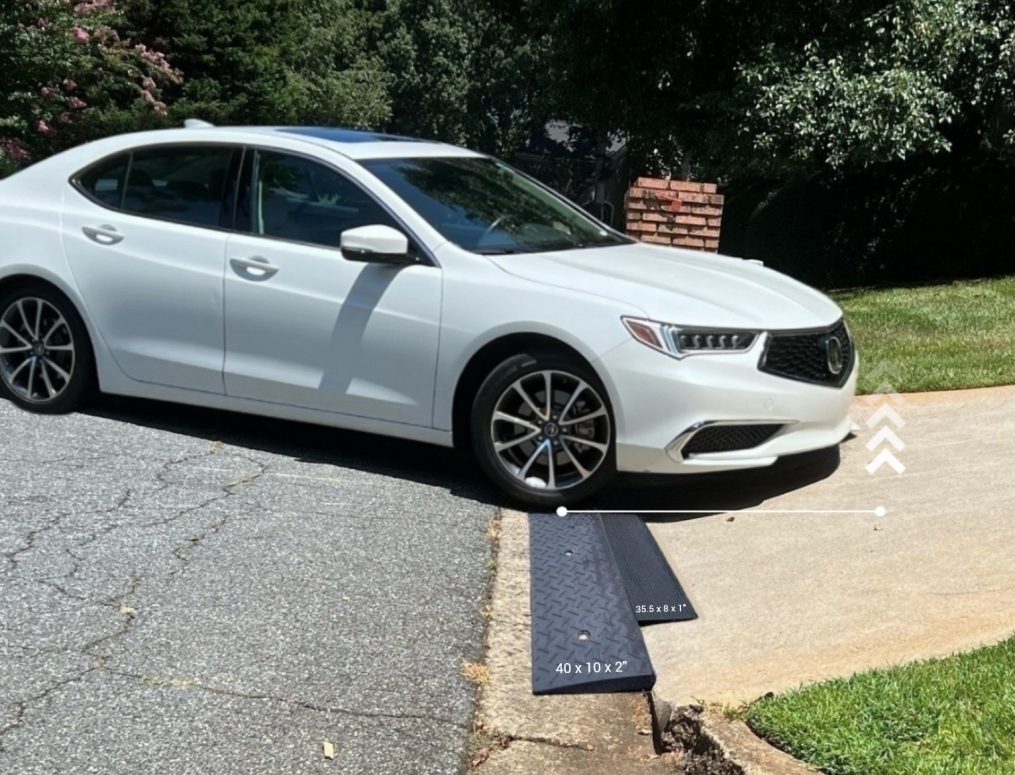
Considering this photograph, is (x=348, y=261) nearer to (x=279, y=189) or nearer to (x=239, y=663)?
(x=279, y=189)

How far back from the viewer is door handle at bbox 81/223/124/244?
22.5 ft

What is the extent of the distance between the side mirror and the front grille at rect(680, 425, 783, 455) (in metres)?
1.62

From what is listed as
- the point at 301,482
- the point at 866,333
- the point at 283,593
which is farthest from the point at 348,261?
the point at 866,333

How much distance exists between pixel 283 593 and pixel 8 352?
3.31 meters

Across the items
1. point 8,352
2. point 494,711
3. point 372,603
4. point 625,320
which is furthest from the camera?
point 8,352

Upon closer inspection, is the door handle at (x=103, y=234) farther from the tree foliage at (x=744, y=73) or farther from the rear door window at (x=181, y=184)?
the tree foliage at (x=744, y=73)

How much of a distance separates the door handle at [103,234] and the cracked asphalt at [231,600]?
1.01 m

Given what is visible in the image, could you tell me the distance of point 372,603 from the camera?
4.71 meters

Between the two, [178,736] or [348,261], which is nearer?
[178,736]
